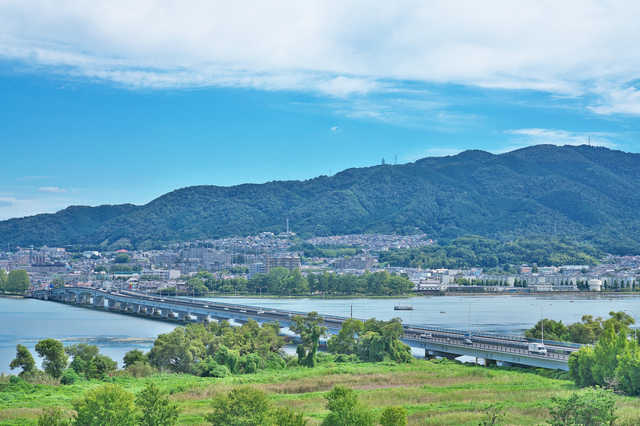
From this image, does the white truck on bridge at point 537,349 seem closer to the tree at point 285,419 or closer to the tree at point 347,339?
the tree at point 347,339

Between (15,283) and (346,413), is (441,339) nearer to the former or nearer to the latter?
(346,413)

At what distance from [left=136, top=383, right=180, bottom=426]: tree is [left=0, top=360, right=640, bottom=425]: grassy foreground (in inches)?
160

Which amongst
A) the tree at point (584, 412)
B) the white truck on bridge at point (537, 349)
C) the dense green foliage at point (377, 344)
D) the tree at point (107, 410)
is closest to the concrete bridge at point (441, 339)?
the white truck on bridge at point (537, 349)

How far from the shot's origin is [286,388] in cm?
3653

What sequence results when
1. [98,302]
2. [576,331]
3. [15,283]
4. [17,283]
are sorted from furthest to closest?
1. [15,283]
2. [17,283]
3. [98,302]
4. [576,331]

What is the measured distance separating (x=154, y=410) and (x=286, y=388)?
1456 cm

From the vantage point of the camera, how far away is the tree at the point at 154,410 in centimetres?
2247

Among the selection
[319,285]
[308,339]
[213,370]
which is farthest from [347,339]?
[319,285]

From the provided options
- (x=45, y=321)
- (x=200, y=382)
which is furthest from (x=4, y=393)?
(x=45, y=321)

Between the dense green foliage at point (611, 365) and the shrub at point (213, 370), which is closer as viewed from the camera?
the dense green foliage at point (611, 365)

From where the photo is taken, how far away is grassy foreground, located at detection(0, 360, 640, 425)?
2861 cm

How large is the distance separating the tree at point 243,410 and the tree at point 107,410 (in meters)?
2.83

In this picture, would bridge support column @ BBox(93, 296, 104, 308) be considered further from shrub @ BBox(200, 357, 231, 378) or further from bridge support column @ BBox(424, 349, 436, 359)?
bridge support column @ BBox(424, 349, 436, 359)

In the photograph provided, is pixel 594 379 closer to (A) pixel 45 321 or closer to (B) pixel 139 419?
(B) pixel 139 419
